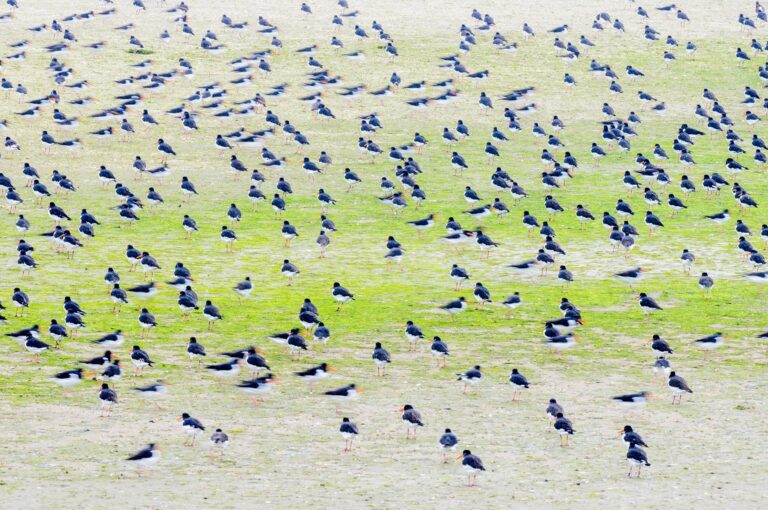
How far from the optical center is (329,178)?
68.5 metres

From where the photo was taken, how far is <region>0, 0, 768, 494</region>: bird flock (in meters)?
42.6

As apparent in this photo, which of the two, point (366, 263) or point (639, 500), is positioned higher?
point (639, 500)

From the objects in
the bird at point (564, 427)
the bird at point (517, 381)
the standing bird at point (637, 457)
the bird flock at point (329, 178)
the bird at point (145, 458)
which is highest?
the standing bird at point (637, 457)

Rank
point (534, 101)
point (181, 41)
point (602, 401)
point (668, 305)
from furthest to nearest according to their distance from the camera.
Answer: point (181, 41) < point (534, 101) < point (668, 305) < point (602, 401)

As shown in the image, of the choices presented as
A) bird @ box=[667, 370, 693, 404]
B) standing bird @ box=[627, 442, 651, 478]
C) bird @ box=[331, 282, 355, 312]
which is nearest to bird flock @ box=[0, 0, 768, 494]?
standing bird @ box=[627, 442, 651, 478]

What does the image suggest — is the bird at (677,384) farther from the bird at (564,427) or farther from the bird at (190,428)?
the bird at (190,428)

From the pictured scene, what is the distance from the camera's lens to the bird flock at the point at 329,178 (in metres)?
42.6

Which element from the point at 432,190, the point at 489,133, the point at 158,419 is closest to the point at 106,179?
the point at 432,190

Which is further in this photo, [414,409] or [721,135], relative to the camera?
[721,135]

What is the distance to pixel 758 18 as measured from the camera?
327ft

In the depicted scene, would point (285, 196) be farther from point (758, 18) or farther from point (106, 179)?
point (758, 18)

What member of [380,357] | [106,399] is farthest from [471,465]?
[106,399]

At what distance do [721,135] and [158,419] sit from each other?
158 ft

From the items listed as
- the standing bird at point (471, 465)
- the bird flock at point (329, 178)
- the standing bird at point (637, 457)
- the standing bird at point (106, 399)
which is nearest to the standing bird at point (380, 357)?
the bird flock at point (329, 178)
